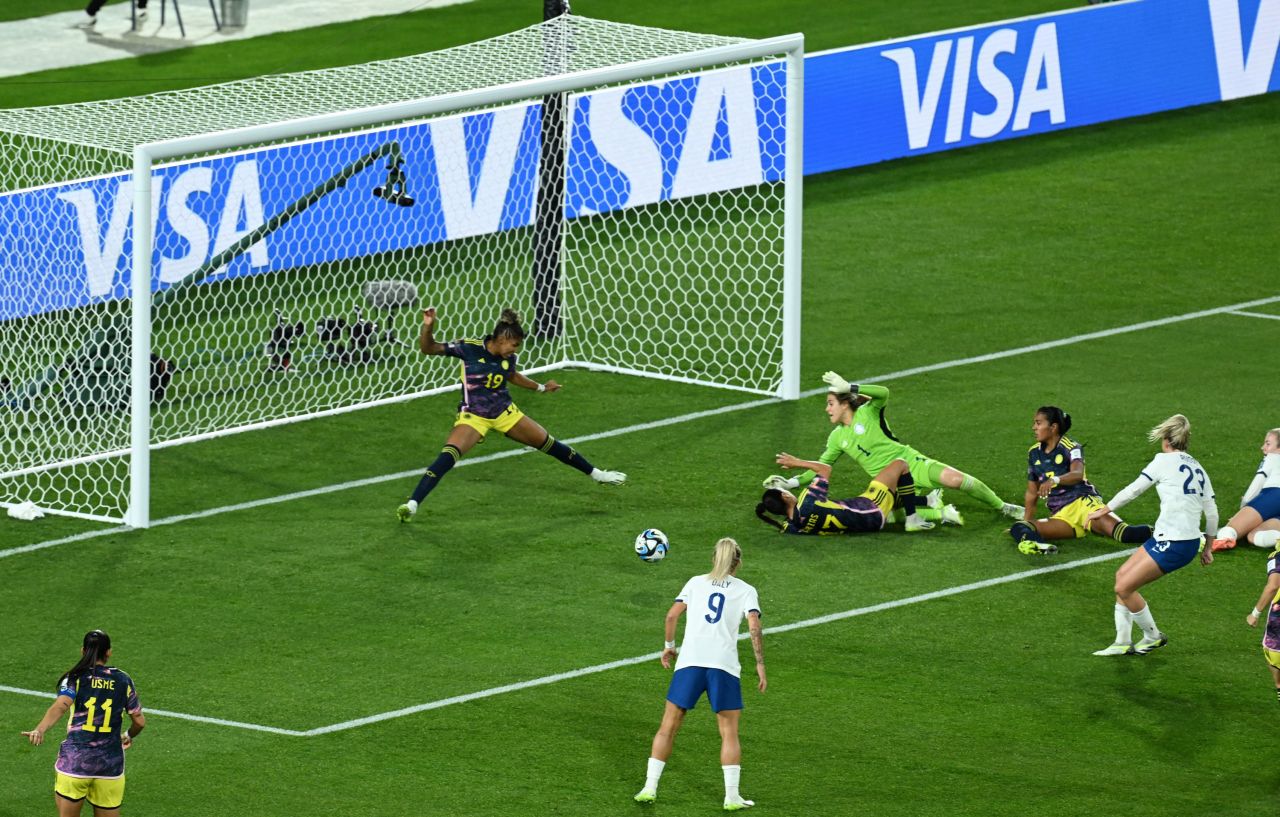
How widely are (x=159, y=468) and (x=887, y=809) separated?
30.4 feet

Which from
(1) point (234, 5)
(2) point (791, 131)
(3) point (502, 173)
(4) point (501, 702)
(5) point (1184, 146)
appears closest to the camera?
(4) point (501, 702)

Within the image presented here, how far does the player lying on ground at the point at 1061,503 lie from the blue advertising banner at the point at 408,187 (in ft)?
23.1

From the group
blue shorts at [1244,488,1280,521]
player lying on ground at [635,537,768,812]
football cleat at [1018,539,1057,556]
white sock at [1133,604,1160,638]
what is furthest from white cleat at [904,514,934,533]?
player lying on ground at [635,537,768,812]

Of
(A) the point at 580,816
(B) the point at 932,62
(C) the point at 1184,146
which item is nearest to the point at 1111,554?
(A) the point at 580,816

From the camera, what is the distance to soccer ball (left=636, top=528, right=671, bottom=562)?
17.7 meters

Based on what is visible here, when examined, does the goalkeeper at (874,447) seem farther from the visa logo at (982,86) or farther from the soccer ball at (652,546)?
the visa logo at (982,86)

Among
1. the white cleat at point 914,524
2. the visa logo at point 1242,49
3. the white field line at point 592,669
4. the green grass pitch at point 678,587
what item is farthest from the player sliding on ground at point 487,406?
the visa logo at point 1242,49

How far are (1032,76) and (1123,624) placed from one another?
16.7m

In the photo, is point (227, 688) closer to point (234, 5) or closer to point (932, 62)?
point (932, 62)

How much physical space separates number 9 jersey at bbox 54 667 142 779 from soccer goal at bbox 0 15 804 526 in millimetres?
6198

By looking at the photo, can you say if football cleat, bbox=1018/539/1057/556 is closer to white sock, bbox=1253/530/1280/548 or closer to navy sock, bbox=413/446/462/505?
Result: white sock, bbox=1253/530/1280/548

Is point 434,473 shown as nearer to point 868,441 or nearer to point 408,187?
point 868,441

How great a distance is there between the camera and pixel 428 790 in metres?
13.9

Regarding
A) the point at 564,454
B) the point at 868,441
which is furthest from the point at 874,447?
the point at 564,454
